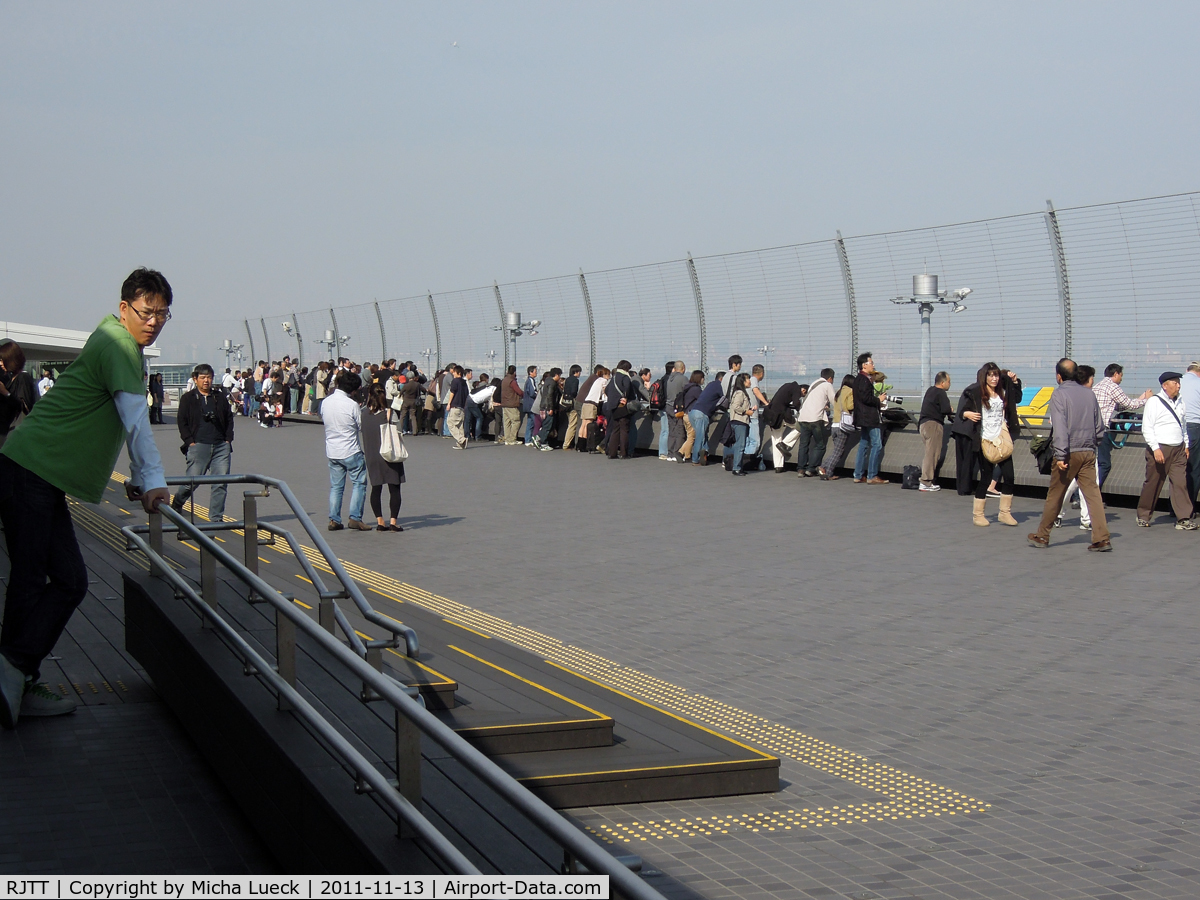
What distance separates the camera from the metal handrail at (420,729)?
2.30 meters

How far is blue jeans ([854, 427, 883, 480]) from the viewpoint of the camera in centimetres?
1778

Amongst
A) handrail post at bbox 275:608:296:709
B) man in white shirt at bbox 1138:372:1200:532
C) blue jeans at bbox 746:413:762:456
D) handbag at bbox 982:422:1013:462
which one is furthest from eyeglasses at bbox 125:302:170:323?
blue jeans at bbox 746:413:762:456

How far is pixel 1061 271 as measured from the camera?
1622cm

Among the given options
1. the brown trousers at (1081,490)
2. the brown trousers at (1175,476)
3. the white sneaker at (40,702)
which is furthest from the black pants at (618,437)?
the white sneaker at (40,702)

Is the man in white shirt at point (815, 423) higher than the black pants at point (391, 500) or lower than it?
higher

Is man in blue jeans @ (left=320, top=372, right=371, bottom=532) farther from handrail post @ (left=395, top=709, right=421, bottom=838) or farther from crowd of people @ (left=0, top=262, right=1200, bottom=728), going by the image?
handrail post @ (left=395, top=709, right=421, bottom=838)

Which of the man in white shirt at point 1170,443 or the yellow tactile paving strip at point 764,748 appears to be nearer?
the yellow tactile paving strip at point 764,748

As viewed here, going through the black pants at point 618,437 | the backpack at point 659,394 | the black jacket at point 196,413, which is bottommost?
the black pants at point 618,437

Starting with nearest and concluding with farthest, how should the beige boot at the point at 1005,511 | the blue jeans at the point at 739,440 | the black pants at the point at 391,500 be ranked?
1. the black pants at the point at 391,500
2. the beige boot at the point at 1005,511
3. the blue jeans at the point at 739,440

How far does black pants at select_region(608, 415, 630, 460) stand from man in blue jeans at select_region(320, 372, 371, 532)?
10079mm

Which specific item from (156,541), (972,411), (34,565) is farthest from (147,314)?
(972,411)

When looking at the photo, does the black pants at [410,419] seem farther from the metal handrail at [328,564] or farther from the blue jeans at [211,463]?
the metal handrail at [328,564]

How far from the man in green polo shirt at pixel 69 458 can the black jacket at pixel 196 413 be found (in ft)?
24.3

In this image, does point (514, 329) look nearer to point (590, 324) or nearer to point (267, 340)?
point (590, 324)
